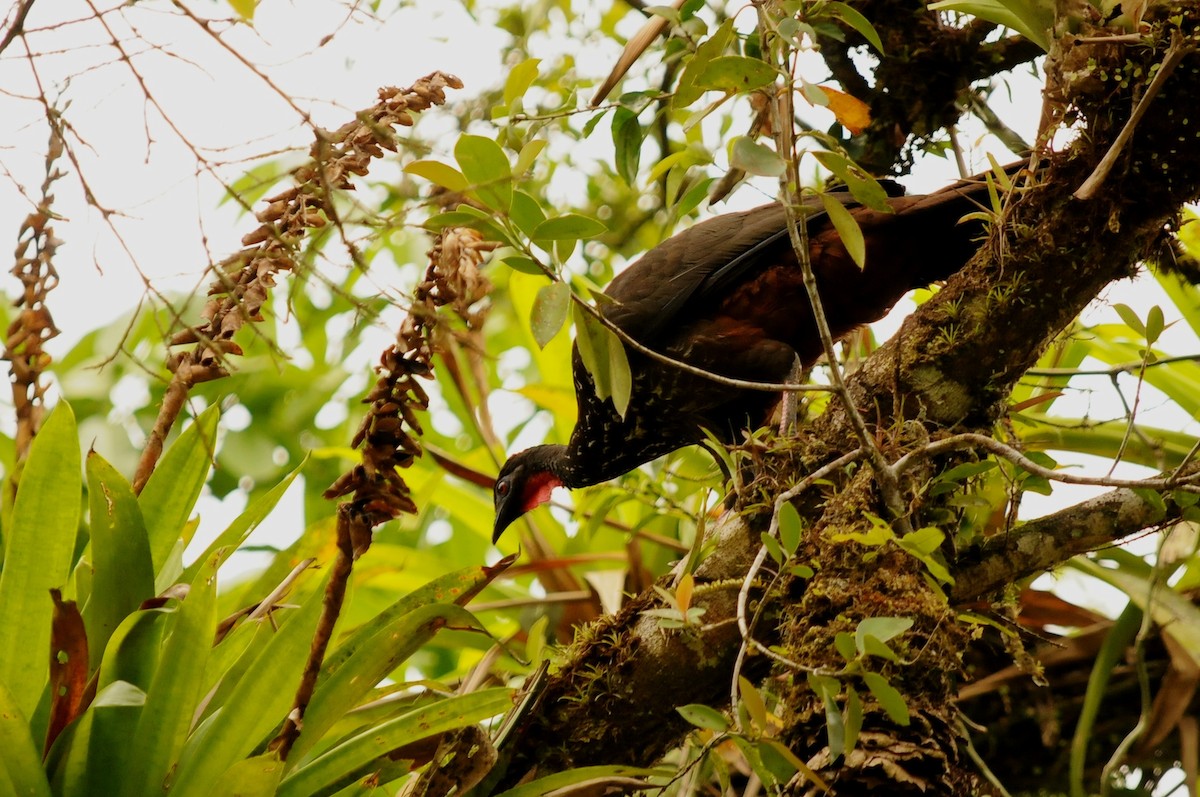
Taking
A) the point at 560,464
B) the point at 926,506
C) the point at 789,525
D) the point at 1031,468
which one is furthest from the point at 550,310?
the point at 560,464

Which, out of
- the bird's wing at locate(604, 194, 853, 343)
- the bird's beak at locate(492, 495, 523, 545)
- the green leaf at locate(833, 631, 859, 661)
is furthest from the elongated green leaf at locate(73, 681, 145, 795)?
the bird's beak at locate(492, 495, 523, 545)

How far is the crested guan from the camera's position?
2.84 m

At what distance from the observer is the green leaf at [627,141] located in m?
1.98

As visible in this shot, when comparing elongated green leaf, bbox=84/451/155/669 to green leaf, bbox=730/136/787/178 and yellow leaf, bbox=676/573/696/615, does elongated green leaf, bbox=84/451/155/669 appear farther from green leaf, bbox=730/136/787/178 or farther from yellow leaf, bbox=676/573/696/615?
green leaf, bbox=730/136/787/178

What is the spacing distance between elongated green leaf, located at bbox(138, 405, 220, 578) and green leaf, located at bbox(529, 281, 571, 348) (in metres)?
0.90

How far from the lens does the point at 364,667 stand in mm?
1735

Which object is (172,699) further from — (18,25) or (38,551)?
(18,25)

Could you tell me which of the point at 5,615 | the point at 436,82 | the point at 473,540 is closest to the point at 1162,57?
the point at 436,82

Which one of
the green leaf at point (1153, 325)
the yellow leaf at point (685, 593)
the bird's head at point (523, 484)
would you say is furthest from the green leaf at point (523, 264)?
the bird's head at point (523, 484)

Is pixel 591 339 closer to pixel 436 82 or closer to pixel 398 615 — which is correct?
pixel 436 82

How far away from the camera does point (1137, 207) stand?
5.88 feet

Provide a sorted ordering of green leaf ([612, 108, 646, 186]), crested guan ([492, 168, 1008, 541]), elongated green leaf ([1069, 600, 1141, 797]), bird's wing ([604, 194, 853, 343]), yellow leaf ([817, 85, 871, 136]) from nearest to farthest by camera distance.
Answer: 1. yellow leaf ([817, 85, 871, 136])
2. green leaf ([612, 108, 646, 186])
3. elongated green leaf ([1069, 600, 1141, 797])
4. crested guan ([492, 168, 1008, 541])
5. bird's wing ([604, 194, 853, 343])

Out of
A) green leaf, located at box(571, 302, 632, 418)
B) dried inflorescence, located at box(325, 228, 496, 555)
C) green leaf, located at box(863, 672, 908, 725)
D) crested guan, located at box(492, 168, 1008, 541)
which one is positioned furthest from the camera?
crested guan, located at box(492, 168, 1008, 541)

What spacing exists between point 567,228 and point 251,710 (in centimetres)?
90
